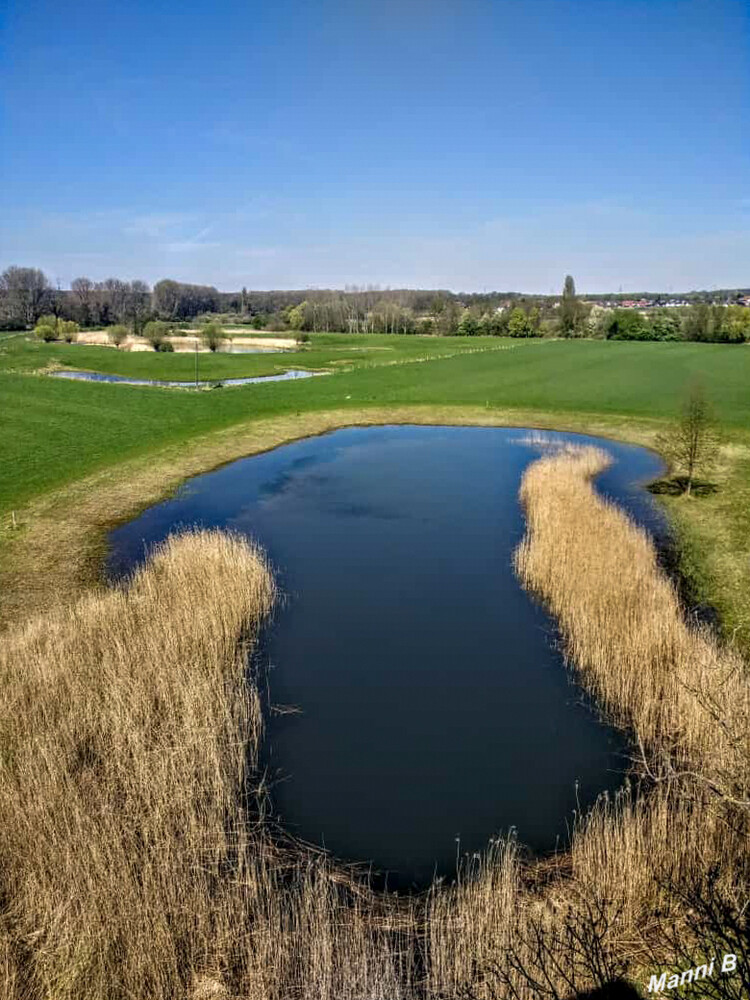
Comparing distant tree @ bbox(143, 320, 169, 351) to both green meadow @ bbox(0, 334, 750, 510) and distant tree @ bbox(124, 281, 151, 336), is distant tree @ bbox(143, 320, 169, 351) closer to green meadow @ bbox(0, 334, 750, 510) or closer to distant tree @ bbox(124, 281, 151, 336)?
green meadow @ bbox(0, 334, 750, 510)

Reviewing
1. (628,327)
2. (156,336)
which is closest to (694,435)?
(156,336)

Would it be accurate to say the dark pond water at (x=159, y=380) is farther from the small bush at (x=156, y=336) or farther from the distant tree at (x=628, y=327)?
the distant tree at (x=628, y=327)

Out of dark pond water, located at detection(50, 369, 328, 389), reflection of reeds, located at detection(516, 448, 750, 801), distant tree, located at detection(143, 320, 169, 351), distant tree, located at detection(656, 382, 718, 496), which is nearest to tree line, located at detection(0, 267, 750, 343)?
distant tree, located at detection(143, 320, 169, 351)

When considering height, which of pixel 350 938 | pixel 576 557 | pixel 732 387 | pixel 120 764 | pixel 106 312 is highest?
pixel 106 312

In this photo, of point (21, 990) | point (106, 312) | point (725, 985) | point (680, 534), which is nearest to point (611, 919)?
point (725, 985)

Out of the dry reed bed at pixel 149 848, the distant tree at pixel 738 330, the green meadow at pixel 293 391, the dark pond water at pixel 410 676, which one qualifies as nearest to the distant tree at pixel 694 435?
the dark pond water at pixel 410 676

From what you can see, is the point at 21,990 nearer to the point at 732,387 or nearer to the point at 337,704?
the point at 337,704

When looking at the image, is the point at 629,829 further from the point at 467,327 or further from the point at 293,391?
the point at 467,327
